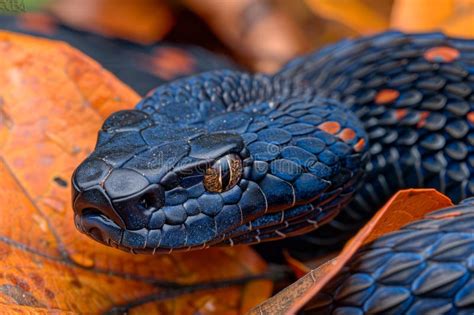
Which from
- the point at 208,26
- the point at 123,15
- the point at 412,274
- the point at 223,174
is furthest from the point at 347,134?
the point at 123,15

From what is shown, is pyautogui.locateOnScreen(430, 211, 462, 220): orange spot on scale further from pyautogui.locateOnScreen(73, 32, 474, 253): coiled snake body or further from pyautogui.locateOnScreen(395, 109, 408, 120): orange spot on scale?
pyautogui.locateOnScreen(395, 109, 408, 120): orange spot on scale

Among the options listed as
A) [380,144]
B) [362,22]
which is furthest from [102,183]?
[362,22]

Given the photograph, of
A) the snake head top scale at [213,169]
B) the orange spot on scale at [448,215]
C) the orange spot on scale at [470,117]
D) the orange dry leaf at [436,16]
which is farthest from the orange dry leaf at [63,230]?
the orange dry leaf at [436,16]

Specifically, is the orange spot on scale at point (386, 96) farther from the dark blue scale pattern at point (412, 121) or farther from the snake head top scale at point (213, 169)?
the snake head top scale at point (213, 169)

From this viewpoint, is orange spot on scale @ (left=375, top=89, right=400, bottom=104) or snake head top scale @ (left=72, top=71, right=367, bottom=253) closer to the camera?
snake head top scale @ (left=72, top=71, right=367, bottom=253)

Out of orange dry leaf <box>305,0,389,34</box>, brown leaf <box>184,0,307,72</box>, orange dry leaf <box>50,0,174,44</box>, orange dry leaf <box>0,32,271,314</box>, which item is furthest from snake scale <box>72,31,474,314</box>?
orange dry leaf <box>50,0,174,44</box>

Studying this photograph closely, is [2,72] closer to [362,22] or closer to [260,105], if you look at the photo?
[260,105]

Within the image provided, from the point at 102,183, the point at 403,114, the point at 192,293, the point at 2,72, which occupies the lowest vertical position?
the point at 192,293
